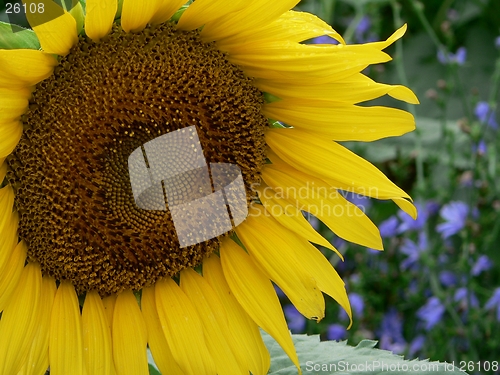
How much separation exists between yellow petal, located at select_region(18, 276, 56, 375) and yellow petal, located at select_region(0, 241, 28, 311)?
A: 0.06 meters

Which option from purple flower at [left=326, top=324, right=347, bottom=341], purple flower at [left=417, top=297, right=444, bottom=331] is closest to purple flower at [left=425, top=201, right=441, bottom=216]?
purple flower at [left=417, top=297, right=444, bottom=331]

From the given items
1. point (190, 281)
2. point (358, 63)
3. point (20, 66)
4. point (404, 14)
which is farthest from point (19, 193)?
point (404, 14)

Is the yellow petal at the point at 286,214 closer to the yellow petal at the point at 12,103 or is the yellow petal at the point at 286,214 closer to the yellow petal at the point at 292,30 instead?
the yellow petal at the point at 292,30

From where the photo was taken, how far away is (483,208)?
8.48 ft

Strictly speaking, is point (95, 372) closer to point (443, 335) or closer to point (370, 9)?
point (443, 335)

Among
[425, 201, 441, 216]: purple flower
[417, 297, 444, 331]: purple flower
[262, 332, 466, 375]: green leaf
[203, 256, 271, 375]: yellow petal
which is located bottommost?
[417, 297, 444, 331]: purple flower

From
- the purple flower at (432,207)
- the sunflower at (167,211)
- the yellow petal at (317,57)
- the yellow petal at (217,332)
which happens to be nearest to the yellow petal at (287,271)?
the sunflower at (167,211)

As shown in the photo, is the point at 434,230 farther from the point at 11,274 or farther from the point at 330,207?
the point at 11,274

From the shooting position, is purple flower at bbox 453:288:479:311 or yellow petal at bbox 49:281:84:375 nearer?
yellow petal at bbox 49:281:84:375

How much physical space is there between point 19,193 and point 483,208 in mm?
1893

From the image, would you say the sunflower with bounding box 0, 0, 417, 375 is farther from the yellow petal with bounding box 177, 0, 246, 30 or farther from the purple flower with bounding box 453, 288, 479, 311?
the purple flower with bounding box 453, 288, 479, 311

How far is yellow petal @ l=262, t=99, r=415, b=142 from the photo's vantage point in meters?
1.22

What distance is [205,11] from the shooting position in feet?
3.72

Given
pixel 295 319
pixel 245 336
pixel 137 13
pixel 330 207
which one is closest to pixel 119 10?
pixel 137 13
